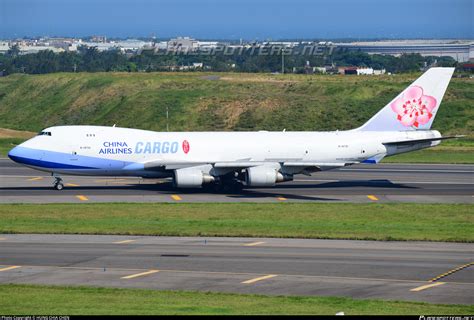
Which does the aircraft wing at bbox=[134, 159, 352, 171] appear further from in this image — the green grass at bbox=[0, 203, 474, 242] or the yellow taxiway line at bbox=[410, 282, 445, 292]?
the yellow taxiway line at bbox=[410, 282, 445, 292]

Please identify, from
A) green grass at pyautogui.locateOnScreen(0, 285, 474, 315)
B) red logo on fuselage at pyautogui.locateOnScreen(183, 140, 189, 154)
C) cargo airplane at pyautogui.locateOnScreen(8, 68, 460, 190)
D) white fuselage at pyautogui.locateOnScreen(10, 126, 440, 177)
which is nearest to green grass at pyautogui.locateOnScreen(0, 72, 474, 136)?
cargo airplane at pyautogui.locateOnScreen(8, 68, 460, 190)

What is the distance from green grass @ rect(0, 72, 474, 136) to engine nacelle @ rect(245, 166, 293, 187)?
175 ft

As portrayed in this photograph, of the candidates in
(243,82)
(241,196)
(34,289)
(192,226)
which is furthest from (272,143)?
(243,82)

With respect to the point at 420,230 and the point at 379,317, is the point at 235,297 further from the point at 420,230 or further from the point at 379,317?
the point at 420,230

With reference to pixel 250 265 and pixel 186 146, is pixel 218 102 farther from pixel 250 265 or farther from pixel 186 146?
pixel 250 265

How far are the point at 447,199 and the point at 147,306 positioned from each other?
3134 cm

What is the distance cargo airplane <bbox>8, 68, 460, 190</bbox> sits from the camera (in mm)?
55688

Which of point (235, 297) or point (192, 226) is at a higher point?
point (192, 226)

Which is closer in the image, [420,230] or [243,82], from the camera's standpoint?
[420,230]

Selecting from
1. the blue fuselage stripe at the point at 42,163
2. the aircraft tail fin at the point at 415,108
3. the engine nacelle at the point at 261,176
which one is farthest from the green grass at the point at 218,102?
the blue fuselage stripe at the point at 42,163

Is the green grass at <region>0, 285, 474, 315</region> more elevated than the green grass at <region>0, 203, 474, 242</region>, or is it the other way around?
the green grass at <region>0, 203, 474, 242</region>

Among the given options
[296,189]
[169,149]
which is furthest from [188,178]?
[296,189]

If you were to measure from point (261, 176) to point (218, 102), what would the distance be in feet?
219

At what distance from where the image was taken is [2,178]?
2530 inches
